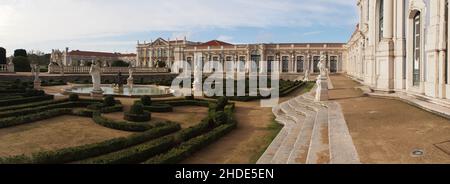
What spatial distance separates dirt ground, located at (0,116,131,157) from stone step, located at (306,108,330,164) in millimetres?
6096

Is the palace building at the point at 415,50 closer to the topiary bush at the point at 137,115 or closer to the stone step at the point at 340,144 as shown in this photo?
the stone step at the point at 340,144

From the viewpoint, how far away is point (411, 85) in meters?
16.4

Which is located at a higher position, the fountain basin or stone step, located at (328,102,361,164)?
the fountain basin

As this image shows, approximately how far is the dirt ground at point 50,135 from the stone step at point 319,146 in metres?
6.10

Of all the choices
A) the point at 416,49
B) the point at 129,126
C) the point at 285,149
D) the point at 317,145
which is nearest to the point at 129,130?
the point at 129,126

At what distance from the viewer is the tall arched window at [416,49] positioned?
52.1ft

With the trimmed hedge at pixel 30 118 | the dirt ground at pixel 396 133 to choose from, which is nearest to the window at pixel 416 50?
the dirt ground at pixel 396 133

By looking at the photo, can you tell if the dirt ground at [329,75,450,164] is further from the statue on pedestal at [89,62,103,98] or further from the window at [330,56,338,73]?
the window at [330,56,338,73]

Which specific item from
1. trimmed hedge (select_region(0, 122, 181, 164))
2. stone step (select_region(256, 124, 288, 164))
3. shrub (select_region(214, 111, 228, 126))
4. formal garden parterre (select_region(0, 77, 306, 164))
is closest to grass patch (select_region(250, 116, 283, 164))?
stone step (select_region(256, 124, 288, 164))

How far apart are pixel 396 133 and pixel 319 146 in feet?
7.34

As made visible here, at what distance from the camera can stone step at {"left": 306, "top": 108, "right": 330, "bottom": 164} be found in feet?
22.7
